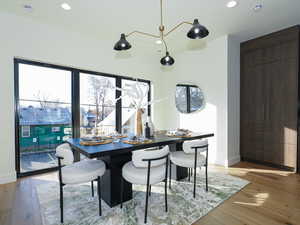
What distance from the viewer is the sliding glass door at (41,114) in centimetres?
296

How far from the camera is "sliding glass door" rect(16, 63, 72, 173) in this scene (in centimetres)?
296

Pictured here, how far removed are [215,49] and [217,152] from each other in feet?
7.82

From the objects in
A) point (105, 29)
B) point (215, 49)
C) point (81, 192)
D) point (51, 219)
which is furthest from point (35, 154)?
point (215, 49)

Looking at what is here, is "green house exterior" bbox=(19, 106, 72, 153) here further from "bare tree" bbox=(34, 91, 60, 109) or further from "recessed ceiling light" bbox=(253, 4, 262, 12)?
"recessed ceiling light" bbox=(253, 4, 262, 12)

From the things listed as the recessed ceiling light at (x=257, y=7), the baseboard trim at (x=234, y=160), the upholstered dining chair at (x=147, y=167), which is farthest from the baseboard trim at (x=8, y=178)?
the recessed ceiling light at (x=257, y=7)

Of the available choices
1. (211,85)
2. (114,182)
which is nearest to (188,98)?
(211,85)

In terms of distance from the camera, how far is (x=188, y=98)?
4219 mm

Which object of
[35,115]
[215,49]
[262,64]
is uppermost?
[215,49]

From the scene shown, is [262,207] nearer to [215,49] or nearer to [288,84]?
[288,84]

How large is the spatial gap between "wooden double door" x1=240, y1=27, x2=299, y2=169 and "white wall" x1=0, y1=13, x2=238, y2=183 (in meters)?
0.67

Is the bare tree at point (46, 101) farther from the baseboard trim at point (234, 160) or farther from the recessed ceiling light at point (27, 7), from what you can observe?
the baseboard trim at point (234, 160)

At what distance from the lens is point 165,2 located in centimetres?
243

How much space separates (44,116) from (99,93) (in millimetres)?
1247

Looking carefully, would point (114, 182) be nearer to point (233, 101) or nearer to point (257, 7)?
point (233, 101)
